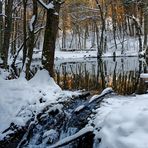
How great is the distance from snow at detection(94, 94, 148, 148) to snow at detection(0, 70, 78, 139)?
2.33m

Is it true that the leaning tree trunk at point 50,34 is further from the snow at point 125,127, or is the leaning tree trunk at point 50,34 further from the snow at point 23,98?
the snow at point 125,127

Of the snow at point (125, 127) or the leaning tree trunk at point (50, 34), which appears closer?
the snow at point (125, 127)

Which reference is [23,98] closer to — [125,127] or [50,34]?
[50,34]

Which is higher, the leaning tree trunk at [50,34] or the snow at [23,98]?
the leaning tree trunk at [50,34]

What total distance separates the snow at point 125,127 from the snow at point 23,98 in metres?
2.33

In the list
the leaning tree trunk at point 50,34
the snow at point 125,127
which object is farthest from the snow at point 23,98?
the snow at point 125,127

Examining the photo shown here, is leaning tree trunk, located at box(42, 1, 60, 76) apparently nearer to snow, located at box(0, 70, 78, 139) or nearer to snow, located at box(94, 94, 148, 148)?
snow, located at box(0, 70, 78, 139)

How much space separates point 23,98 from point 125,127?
396 centimetres

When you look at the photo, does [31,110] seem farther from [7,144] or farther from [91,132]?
[91,132]

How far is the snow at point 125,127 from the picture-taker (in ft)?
18.5

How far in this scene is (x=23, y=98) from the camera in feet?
30.6

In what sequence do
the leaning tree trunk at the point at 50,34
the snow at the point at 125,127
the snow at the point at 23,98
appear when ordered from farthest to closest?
the leaning tree trunk at the point at 50,34, the snow at the point at 23,98, the snow at the point at 125,127

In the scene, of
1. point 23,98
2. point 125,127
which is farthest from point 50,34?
point 125,127

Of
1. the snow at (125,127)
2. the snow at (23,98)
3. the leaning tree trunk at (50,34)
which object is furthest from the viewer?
the leaning tree trunk at (50,34)
